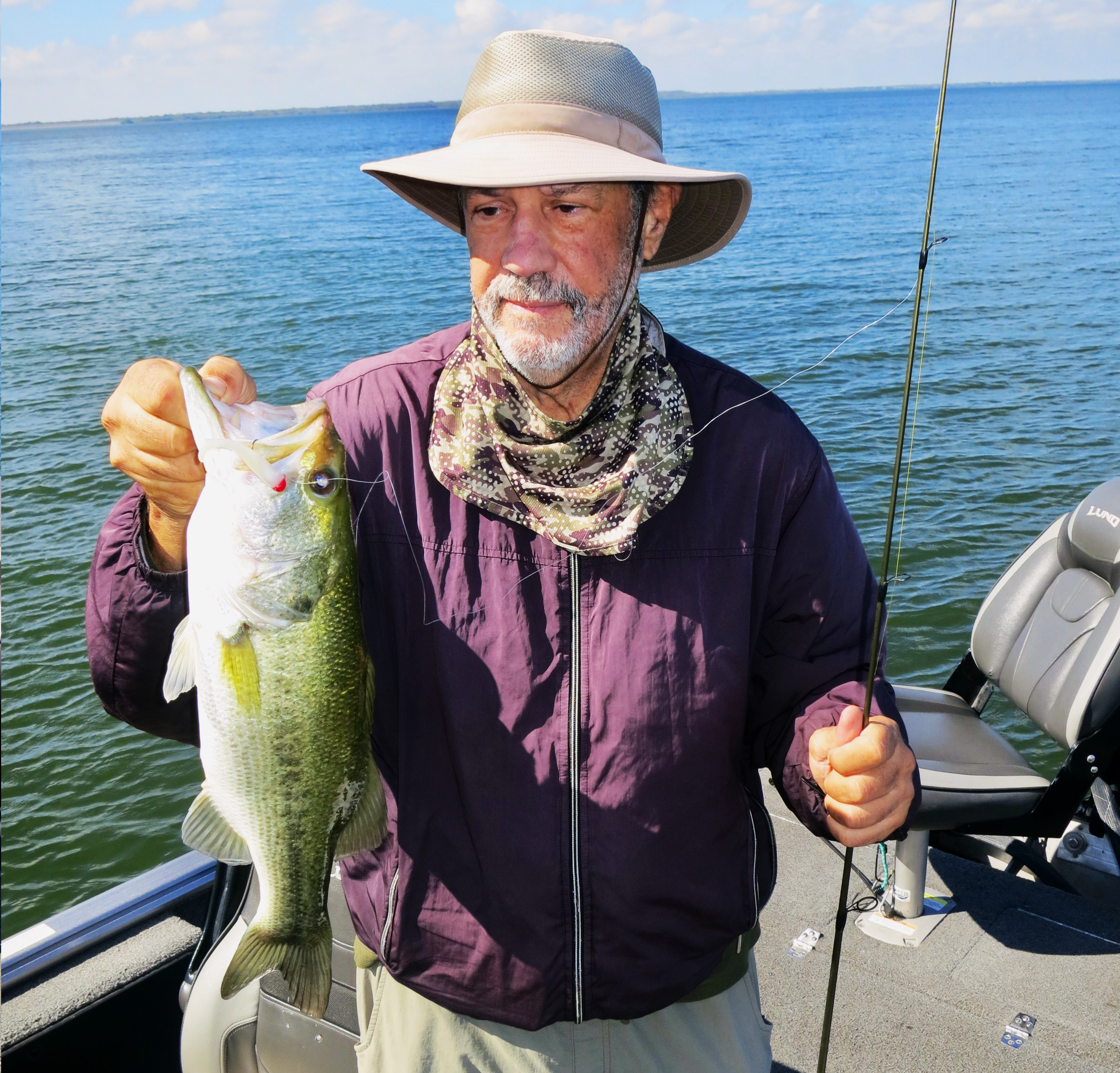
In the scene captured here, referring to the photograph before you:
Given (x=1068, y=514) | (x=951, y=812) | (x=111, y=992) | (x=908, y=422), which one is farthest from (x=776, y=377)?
(x=111, y=992)

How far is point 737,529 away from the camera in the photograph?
7.08ft

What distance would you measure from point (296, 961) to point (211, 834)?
0.99 ft

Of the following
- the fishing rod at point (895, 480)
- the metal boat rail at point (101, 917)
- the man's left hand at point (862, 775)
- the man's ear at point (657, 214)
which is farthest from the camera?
the metal boat rail at point (101, 917)

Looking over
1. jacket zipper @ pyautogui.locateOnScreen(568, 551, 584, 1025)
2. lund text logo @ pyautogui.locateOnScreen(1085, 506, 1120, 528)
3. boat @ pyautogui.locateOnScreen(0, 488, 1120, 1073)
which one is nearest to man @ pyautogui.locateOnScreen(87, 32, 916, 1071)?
jacket zipper @ pyautogui.locateOnScreen(568, 551, 584, 1025)

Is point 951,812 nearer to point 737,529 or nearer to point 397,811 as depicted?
point 737,529

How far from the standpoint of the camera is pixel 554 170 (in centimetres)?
210

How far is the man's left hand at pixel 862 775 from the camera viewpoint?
78.6 inches

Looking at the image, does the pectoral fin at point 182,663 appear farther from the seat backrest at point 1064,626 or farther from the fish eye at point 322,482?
the seat backrest at point 1064,626

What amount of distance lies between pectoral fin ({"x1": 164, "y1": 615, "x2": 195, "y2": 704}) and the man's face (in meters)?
0.85

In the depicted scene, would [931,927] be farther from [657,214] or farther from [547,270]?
[547,270]

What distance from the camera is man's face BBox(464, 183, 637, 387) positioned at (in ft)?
7.24

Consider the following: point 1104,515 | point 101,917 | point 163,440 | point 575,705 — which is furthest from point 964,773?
point 163,440

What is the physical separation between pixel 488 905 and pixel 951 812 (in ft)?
7.66

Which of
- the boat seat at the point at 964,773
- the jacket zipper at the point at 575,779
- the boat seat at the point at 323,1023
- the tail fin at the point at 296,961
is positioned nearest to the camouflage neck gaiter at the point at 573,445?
the jacket zipper at the point at 575,779
